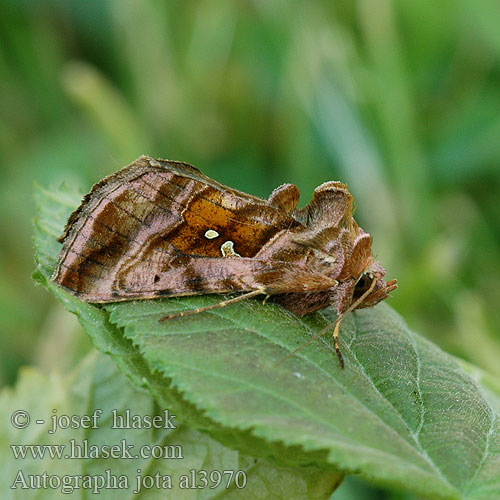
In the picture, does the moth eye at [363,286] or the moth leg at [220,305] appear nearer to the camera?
the moth leg at [220,305]

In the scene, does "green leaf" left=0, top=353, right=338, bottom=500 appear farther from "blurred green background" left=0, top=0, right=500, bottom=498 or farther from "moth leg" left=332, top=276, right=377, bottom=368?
"blurred green background" left=0, top=0, right=500, bottom=498

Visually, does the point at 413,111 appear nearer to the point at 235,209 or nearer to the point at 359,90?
the point at 359,90

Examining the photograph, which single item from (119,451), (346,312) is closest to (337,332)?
(346,312)

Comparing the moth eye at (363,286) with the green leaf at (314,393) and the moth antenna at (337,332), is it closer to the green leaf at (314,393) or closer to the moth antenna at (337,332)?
the moth antenna at (337,332)

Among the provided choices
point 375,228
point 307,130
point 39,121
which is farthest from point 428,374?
point 39,121

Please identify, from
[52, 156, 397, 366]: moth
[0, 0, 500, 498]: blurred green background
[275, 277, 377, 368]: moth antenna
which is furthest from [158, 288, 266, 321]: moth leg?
[0, 0, 500, 498]: blurred green background

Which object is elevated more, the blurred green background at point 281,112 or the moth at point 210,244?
the blurred green background at point 281,112

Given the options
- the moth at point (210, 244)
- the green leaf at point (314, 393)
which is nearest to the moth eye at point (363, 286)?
the moth at point (210, 244)
